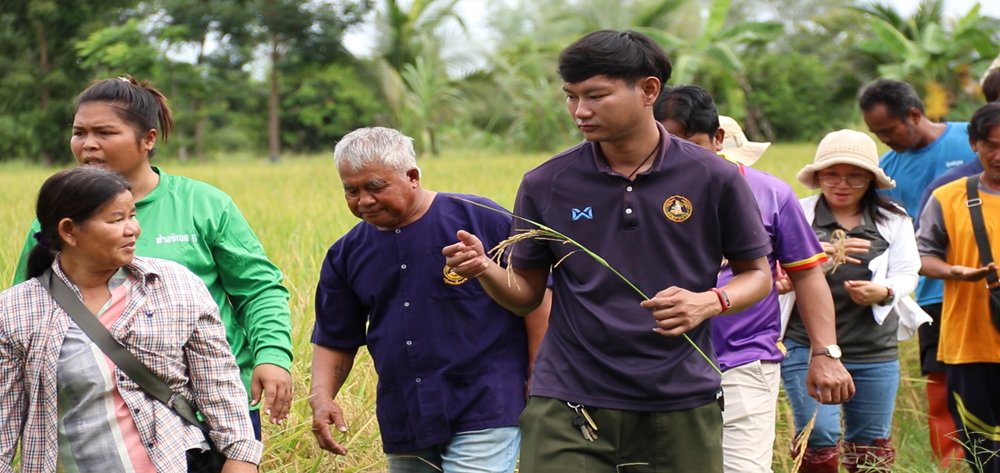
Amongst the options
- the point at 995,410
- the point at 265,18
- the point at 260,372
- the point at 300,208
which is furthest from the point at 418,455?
the point at 265,18

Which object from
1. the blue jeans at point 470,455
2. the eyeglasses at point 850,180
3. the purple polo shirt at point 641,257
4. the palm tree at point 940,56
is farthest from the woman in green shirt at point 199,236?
the palm tree at point 940,56

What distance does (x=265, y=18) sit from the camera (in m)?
23.8

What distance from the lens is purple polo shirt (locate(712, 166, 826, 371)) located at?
329 cm

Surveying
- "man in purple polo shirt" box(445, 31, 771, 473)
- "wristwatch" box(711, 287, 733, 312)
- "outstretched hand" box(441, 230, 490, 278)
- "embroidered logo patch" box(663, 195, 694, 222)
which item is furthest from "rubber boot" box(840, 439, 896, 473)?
"outstretched hand" box(441, 230, 490, 278)

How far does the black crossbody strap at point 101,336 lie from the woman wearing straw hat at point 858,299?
2.61m

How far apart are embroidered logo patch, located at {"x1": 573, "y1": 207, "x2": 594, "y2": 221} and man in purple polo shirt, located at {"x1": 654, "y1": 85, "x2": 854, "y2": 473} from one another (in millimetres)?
882

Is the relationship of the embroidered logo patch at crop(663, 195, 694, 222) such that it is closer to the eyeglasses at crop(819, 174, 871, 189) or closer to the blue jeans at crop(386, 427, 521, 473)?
the blue jeans at crop(386, 427, 521, 473)

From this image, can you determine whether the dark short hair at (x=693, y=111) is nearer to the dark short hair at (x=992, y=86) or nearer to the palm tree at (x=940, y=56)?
the dark short hair at (x=992, y=86)

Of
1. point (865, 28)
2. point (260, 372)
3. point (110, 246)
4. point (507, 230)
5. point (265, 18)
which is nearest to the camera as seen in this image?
point (110, 246)

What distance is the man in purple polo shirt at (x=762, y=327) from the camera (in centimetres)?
317

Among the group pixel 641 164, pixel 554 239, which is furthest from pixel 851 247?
pixel 554 239

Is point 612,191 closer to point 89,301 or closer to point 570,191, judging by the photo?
point 570,191

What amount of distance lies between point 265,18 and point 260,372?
22.0 meters

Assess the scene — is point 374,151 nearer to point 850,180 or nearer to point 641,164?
point 641,164
